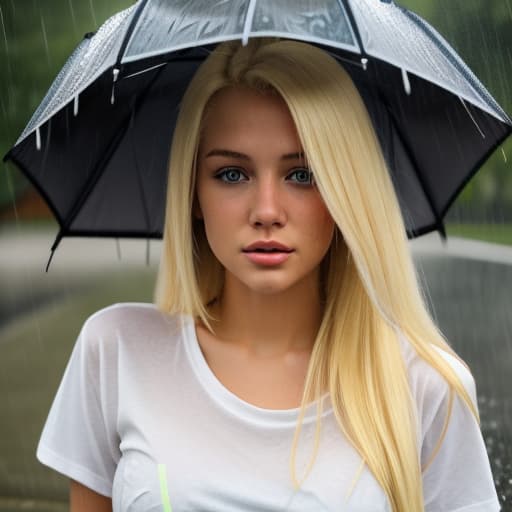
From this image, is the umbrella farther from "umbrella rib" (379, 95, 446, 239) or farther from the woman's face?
the woman's face

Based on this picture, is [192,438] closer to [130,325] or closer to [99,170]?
[130,325]

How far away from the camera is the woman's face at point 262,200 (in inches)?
113

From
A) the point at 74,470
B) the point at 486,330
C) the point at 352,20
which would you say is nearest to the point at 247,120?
the point at 352,20

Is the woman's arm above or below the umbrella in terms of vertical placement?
→ below

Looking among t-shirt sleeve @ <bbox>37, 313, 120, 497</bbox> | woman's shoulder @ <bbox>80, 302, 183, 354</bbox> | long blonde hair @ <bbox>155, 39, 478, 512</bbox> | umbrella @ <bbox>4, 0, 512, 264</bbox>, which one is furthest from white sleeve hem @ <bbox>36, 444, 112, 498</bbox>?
umbrella @ <bbox>4, 0, 512, 264</bbox>

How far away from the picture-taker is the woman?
2.90 meters

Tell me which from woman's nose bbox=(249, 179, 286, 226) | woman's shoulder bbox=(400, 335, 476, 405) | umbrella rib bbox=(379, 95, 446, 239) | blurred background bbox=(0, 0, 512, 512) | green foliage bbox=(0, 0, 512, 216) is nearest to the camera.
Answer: woman's nose bbox=(249, 179, 286, 226)

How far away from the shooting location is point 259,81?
2.98 metres

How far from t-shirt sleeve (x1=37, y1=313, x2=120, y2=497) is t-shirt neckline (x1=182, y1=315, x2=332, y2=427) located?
195mm

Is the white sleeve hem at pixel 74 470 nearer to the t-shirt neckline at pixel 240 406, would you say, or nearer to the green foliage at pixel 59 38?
the t-shirt neckline at pixel 240 406

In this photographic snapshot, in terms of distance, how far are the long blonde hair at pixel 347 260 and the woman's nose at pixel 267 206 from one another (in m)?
0.09

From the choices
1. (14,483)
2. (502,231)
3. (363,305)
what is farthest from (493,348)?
(363,305)

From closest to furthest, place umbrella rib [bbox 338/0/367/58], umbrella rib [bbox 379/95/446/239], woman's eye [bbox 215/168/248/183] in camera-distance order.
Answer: umbrella rib [bbox 338/0/367/58] → woman's eye [bbox 215/168/248/183] → umbrella rib [bbox 379/95/446/239]

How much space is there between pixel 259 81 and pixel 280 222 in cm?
34
